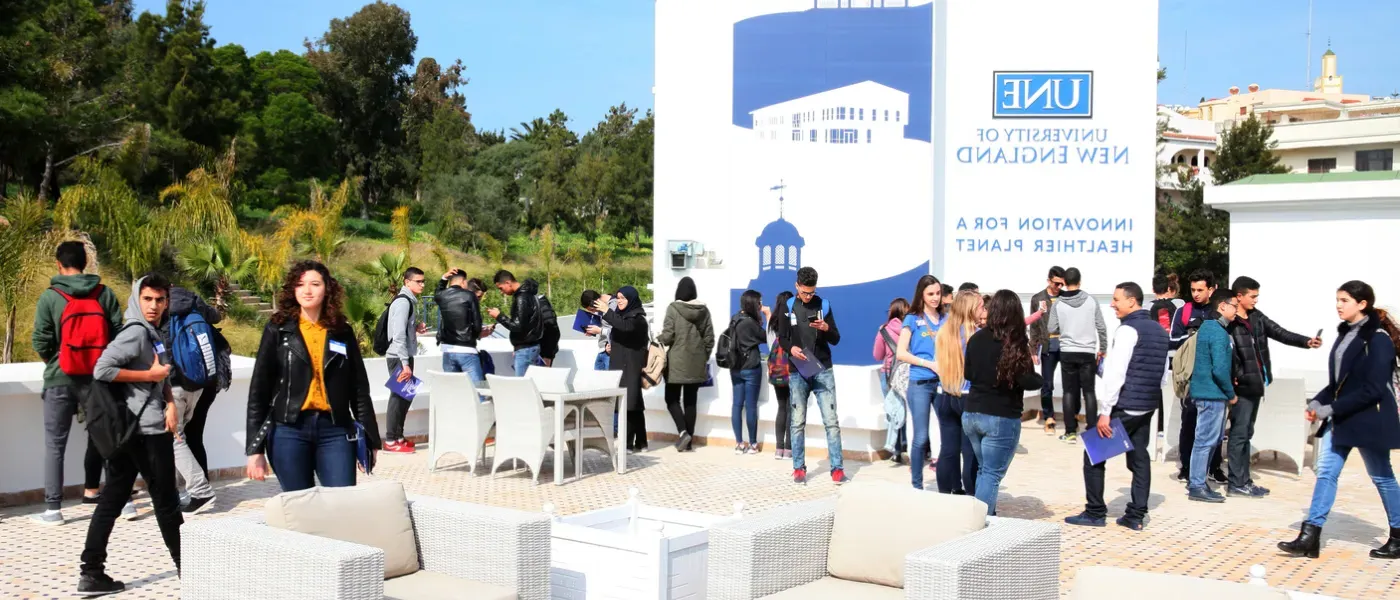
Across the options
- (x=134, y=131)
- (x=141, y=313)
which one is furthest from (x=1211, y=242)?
(x=141, y=313)

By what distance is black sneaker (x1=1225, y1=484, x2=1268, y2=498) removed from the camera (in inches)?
345

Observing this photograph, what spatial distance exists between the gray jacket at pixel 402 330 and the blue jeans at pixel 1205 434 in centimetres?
643

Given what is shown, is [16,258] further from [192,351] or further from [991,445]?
[991,445]

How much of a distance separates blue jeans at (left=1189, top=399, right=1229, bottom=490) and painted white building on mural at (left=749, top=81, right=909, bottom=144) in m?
5.08

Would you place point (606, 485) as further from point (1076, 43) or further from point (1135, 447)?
point (1076, 43)

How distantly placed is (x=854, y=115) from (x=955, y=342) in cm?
571

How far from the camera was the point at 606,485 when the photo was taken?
9078 mm

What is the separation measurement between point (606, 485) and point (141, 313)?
3791 millimetres

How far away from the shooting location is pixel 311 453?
5.29 m

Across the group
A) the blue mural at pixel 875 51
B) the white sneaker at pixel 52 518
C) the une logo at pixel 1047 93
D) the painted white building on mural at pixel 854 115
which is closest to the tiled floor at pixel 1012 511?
→ the white sneaker at pixel 52 518

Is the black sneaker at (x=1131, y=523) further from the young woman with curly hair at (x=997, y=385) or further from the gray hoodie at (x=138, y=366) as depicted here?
the gray hoodie at (x=138, y=366)

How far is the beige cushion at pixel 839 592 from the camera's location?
4.36m

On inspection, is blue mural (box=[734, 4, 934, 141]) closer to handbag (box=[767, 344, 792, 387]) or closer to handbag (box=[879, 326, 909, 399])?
handbag (box=[879, 326, 909, 399])

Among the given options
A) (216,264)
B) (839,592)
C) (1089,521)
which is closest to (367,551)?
(839,592)
